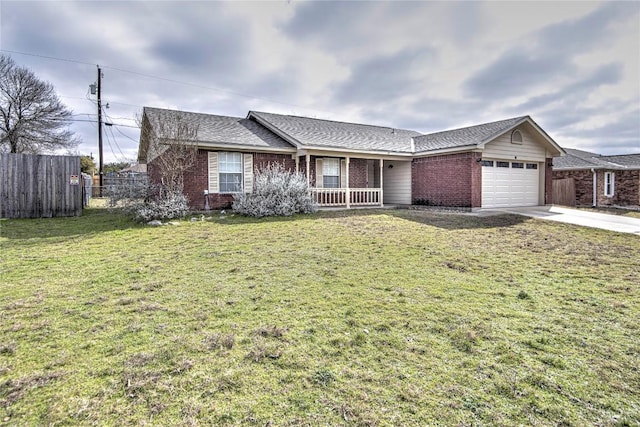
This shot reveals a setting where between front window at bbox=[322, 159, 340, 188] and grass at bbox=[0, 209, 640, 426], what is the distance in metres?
9.93

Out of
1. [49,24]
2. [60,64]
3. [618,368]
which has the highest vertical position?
[60,64]

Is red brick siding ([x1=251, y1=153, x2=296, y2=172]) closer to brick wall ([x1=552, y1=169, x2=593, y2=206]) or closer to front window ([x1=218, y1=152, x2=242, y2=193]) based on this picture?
front window ([x1=218, y1=152, x2=242, y2=193])

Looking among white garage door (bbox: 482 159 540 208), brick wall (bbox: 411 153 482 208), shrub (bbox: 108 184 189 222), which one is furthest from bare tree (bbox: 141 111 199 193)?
white garage door (bbox: 482 159 540 208)

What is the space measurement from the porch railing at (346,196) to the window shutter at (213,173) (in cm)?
408

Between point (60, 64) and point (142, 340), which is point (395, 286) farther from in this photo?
point (60, 64)

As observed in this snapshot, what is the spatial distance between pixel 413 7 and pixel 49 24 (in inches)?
554

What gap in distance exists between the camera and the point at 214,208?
13820mm

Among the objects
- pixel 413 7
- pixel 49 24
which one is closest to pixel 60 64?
pixel 49 24

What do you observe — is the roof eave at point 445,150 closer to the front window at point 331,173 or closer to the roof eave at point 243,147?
the front window at point 331,173

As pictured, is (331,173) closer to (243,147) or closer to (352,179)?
(352,179)

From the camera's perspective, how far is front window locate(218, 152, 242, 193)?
13938 millimetres

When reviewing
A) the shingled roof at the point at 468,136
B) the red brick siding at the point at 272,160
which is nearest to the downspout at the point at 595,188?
the shingled roof at the point at 468,136

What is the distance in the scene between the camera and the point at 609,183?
22422 mm

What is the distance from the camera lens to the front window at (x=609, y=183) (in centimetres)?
2202
